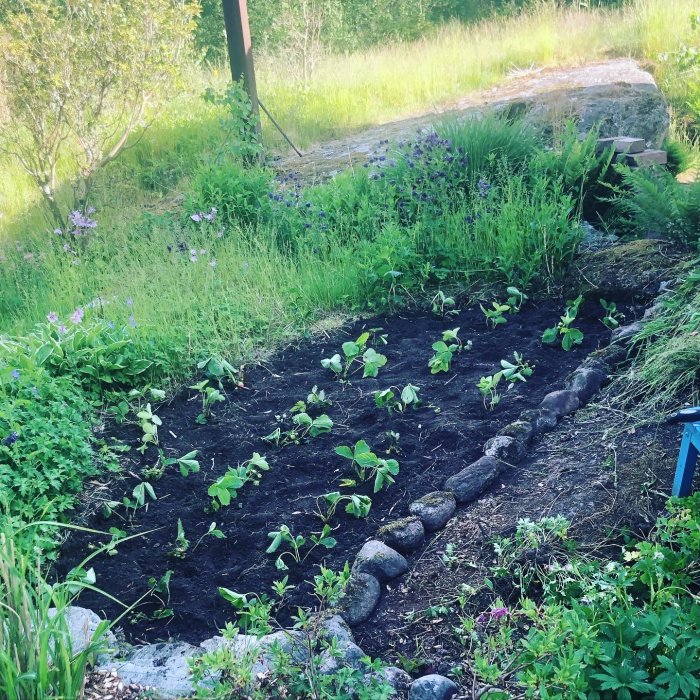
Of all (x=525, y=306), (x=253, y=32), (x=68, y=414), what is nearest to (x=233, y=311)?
(x=68, y=414)

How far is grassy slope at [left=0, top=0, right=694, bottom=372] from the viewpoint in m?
4.98

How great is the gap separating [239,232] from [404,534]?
337cm

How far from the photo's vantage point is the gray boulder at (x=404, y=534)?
119 inches

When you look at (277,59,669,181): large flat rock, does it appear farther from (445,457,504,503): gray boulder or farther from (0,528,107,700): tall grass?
(0,528,107,700): tall grass

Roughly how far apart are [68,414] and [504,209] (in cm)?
310

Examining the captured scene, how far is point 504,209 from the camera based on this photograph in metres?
5.21

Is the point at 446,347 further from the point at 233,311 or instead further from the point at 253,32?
the point at 253,32

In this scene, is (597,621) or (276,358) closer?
(597,621)

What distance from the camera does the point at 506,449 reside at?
3428mm

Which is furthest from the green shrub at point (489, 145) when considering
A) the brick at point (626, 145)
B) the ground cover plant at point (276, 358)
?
the brick at point (626, 145)

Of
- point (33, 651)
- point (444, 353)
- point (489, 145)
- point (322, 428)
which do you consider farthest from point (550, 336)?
point (33, 651)

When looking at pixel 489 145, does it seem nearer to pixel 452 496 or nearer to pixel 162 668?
pixel 452 496

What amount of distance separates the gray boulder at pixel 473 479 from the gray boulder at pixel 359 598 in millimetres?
603

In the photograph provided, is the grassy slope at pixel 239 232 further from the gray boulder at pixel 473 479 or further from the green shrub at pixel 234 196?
the gray boulder at pixel 473 479
